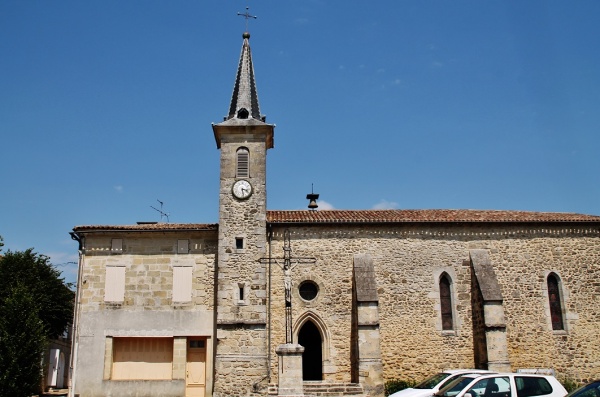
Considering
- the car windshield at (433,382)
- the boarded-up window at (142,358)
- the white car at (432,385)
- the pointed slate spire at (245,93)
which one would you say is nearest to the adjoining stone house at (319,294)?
the boarded-up window at (142,358)

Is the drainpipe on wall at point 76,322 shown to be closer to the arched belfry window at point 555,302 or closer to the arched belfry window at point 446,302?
the arched belfry window at point 446,302

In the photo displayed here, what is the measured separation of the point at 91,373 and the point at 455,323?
1322cm

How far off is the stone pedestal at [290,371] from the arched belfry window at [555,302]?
33.3 feet

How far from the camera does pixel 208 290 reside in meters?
21.3

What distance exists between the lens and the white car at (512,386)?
11.8 meters

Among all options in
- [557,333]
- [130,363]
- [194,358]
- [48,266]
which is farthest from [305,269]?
[48,266]

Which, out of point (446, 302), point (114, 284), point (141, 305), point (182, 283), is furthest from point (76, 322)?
point (446, 302)

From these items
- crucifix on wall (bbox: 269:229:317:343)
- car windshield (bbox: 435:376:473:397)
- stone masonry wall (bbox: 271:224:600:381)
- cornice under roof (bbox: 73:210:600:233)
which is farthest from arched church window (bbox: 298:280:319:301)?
car windshield (bbox: 435:376:473:397)

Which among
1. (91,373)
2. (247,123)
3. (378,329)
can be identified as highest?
(247,123)

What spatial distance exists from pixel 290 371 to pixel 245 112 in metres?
10.3

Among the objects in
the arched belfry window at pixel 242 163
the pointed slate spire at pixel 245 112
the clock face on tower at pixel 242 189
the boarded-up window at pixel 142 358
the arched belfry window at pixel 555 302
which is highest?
the pointed slate spire at pixel 245 112

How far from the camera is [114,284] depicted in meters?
21.3

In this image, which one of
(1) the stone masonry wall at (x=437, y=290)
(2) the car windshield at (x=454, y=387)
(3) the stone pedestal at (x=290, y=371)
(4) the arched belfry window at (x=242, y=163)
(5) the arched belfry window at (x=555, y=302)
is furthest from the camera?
(4) the arched belfry window at (x=242, y=163)

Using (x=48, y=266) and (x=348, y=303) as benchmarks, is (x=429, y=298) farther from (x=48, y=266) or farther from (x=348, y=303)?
(x=48, y=266)
